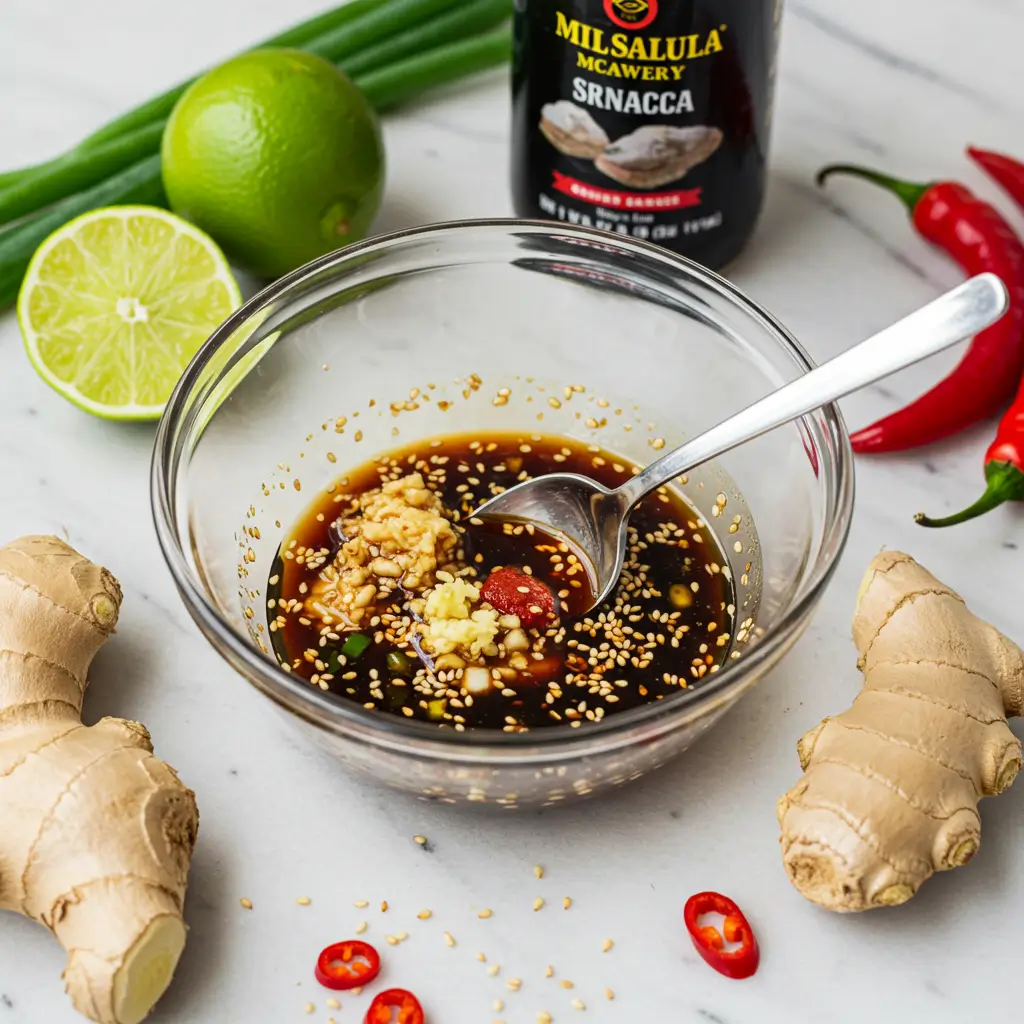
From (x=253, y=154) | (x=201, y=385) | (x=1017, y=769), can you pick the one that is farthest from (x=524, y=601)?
(x=253, y=154)

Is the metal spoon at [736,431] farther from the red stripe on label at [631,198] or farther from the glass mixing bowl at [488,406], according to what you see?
the red stripe on label at [631,198]

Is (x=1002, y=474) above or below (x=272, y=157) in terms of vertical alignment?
below

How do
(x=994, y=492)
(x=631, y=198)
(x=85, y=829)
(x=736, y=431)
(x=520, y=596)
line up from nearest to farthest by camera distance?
(x=85, y=829)
(x=736, y=431)
(x=520, y=596)
(x=994, y=492)
(x=631, y=198)

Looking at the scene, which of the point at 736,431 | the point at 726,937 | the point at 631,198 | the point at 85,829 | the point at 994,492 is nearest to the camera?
the point at 85,829

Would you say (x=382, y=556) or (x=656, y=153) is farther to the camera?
(x=656, y=153)

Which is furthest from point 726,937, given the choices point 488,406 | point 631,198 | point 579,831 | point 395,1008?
point 631,198

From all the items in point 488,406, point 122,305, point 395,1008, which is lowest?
point 395,1008

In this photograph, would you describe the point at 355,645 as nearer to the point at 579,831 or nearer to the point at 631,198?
the point at 579,831
